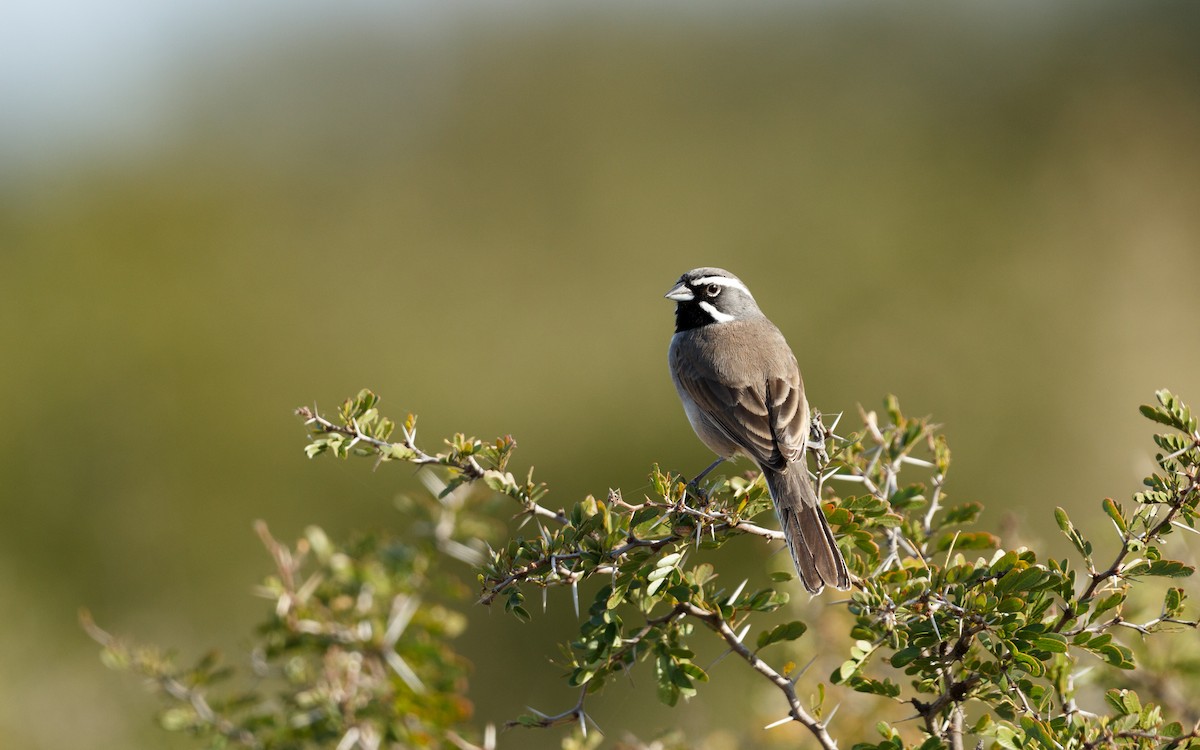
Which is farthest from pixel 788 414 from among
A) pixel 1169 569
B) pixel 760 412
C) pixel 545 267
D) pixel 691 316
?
pixel 545 267

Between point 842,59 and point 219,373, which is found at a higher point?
point 842,59

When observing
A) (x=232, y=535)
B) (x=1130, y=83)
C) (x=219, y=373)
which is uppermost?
(x=1130, y=83)

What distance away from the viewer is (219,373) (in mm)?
13164

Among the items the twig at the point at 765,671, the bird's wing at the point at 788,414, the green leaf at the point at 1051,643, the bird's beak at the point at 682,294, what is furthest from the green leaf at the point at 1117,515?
the bird's beak at the point at 682,294

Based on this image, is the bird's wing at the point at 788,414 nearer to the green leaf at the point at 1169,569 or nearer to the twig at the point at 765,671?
the twig at the point at 765,671

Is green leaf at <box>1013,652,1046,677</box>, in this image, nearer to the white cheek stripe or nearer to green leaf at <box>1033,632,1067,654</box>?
green leaf at <box>1033,632,1067,654</box>

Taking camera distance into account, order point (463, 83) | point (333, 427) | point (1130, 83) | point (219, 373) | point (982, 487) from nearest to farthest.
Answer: point (333, 427), point (982, 487), point (219, 373), point (1130, 83), point (463, 83)

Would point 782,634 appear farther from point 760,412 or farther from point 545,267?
point 545,267

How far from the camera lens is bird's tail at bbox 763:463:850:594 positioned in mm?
3268

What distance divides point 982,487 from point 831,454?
29.1ft

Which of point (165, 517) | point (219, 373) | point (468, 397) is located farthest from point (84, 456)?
point (468, 397)

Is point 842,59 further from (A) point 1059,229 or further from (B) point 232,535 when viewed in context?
(B) point 232,535

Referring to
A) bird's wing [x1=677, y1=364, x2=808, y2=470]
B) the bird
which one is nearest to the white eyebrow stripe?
the bird

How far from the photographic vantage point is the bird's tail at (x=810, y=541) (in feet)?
10.7
